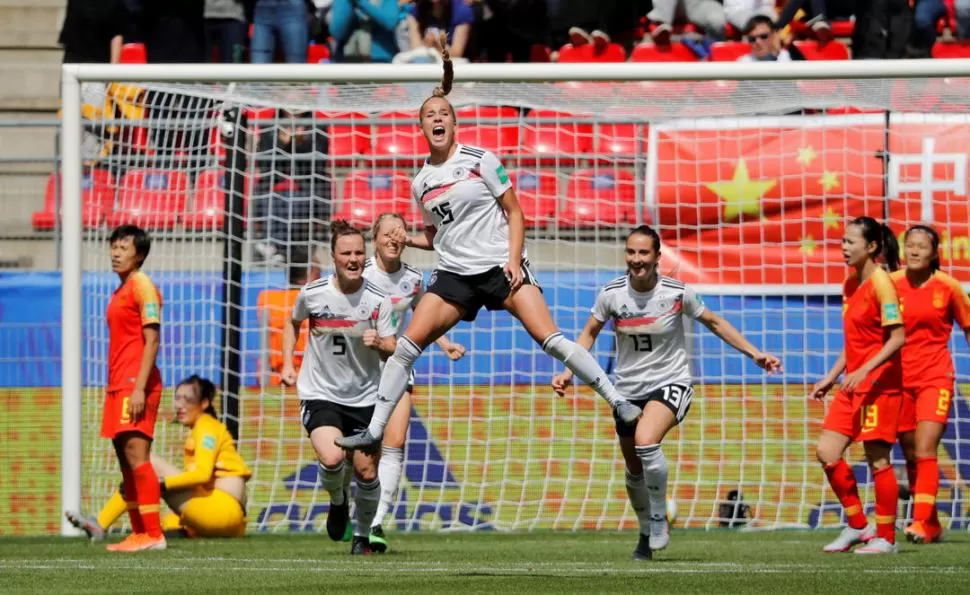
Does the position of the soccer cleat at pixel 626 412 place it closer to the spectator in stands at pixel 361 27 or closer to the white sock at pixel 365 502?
the white sock at pixel 365 502

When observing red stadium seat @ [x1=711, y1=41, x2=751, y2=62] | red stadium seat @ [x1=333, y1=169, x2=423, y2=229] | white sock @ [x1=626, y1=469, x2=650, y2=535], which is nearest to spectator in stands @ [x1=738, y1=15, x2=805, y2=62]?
red stadium seat @ [x1=711, y1=41, x2=751, y2=62]

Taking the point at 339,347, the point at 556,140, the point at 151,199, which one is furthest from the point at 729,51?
the point at 339,347

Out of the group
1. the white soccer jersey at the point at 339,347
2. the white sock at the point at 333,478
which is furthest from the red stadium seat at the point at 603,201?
the white sock at the point at 333,478

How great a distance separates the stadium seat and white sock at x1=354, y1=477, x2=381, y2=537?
3953 millimetres

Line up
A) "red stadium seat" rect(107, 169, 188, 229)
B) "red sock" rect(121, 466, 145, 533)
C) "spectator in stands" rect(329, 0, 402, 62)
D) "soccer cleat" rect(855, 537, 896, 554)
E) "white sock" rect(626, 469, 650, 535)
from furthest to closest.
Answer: "spectator in stands" rect(329, 0, 402, 62)
"red stadium seat" rect(107, 169, 188, 229)
"red sock" rect(121, 466, 145, 533)
"soccer cleat" rect(855, 537, 896, 554)
"white sock" rect(626, 469, 650, 535)

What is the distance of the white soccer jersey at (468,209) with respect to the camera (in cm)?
795

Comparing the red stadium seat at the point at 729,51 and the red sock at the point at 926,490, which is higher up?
the red stadium seat at the point at 729,51

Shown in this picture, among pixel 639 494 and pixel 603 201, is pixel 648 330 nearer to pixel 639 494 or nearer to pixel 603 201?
pixel 639 494

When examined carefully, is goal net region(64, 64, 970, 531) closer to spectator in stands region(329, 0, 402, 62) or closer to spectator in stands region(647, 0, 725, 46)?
spectator in stands region(329, 0, 402, 62)

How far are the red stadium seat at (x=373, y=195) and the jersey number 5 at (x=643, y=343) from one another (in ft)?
14.7

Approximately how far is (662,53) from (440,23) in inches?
89.4

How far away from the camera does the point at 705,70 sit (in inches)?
439

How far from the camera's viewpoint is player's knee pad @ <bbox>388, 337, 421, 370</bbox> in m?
7.91

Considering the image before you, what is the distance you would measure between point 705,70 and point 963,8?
19.6 ft
